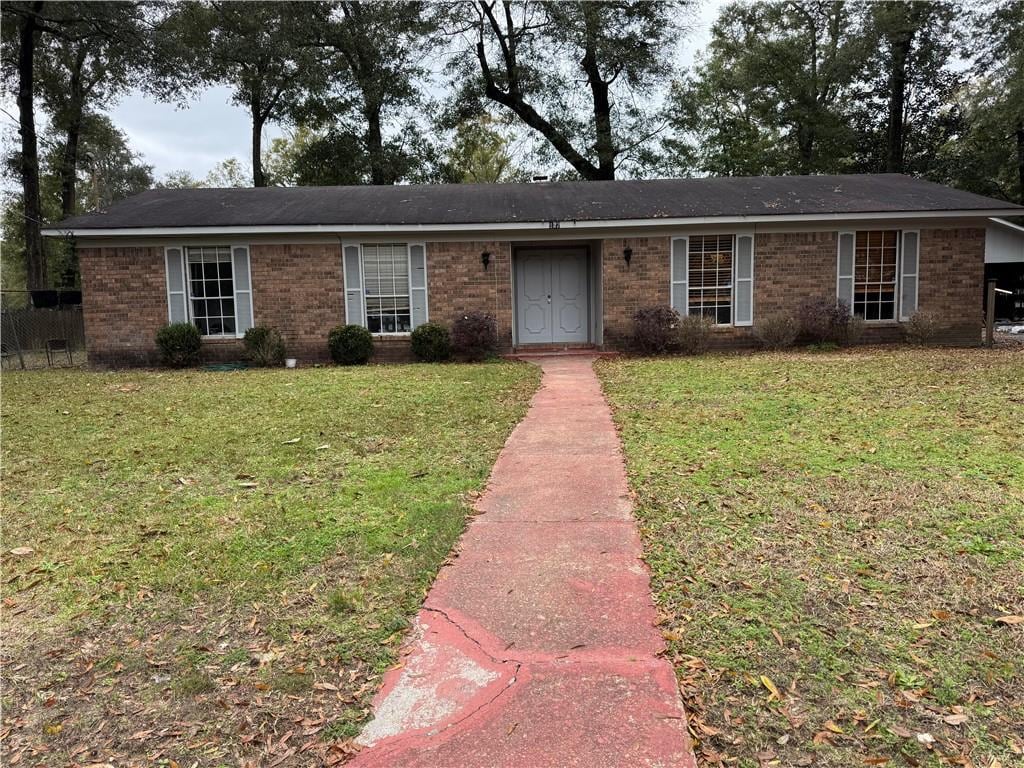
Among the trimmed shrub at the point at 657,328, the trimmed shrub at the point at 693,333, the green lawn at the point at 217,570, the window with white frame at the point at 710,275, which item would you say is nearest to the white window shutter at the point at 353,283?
the trimmed shrub at the point at 657,328

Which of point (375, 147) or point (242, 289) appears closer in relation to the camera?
point (242, 289)

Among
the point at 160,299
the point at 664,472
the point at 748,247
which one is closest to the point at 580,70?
the point at 748,247

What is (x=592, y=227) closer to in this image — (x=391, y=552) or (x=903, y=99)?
(x=391, y=552)

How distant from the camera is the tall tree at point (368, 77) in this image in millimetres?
25922

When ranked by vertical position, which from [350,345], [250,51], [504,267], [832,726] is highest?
[250,51]

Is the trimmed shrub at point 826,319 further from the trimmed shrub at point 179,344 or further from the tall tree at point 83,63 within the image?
the tall tree at point 83,63

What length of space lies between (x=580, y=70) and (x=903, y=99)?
13580 millimetres

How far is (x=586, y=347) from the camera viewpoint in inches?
576

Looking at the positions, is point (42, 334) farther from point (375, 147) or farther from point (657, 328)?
point (657, 328)

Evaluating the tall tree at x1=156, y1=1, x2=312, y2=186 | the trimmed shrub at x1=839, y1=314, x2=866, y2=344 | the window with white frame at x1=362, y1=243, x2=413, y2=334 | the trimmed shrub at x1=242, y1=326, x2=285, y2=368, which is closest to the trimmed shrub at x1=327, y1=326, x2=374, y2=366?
the window with white frame at x1=362, y1=243, x2=413, y2=334

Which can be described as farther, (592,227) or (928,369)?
(592,227)

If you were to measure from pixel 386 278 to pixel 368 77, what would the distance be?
1599cm

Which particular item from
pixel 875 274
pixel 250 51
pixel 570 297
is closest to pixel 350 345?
pixel 570 297

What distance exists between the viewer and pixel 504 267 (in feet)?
45.3
